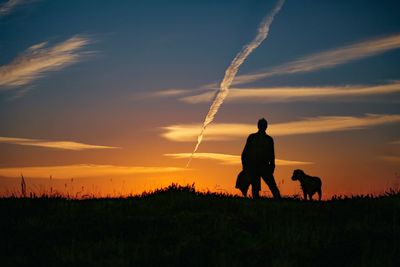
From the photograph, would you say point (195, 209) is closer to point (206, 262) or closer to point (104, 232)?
point (104, 232)

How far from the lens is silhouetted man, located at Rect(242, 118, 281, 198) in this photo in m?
20.7

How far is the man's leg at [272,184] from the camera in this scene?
68.4 ft

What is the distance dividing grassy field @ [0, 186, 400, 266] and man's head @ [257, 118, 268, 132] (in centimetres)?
378

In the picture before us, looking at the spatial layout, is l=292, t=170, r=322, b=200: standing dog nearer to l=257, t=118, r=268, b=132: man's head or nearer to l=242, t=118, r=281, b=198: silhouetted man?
l=242, t=118, r=281, b=198: silhouetted man

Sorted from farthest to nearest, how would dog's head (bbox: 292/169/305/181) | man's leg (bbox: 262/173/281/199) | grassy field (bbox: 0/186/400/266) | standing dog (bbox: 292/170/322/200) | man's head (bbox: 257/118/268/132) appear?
dog's head (bbox: 292/169/305/181), standing dog (bbox: 292/170/322/200), man's leg (bbox: 262/173/281/199), man's head (bbox: 257/118/268/132), grassy field (bbox: 0/186/400/266)

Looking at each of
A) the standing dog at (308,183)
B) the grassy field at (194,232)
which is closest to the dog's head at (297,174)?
the standing dog at (308,183)

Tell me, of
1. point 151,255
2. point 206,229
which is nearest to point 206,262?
point 151,255

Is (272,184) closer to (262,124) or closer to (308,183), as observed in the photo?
(262,124)

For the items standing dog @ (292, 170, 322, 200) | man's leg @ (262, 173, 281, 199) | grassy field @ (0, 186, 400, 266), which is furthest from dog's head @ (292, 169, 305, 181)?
grassy field @ (0, 186, 400, 266)

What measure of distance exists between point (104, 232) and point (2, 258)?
2644 mm

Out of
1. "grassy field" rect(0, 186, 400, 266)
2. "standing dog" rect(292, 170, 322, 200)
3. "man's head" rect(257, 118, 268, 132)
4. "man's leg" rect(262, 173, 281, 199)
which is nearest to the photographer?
"grassy field" rect(0, 186, 400, 266)

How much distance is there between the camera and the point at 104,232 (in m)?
13.8

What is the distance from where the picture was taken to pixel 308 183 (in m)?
24.3

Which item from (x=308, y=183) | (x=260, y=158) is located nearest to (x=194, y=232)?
(x=260, y=158)
